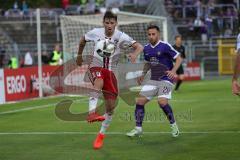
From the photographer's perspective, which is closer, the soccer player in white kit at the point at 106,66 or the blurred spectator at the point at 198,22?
the soccer player in white kit at the point at 106,66

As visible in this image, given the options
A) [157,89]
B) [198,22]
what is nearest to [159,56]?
[157,89]

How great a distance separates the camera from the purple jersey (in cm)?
1292

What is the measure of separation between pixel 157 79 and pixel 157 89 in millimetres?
206

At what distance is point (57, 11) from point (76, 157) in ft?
138

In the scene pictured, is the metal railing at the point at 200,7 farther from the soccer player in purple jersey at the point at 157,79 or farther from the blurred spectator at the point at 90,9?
the soccer player in purple jersey at the point at 157,79

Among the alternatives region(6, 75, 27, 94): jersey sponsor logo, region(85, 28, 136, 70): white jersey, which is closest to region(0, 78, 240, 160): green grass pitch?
region(85, 28, 136, 70): white jersey

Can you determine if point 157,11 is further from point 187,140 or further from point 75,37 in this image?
point 187,140

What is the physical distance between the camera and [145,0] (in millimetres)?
49344

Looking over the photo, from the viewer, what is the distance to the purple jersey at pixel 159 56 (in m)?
12.9

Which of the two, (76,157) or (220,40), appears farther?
(220,40)

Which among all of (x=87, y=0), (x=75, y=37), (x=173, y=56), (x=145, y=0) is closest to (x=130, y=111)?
(x=173, y=56)

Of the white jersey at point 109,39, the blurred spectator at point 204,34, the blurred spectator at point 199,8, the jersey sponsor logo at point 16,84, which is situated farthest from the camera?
the blurred spectator at point 199,8

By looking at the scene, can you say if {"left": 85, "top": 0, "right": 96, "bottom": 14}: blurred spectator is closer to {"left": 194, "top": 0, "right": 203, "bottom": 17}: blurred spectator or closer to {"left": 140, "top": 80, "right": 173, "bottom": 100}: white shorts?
{"left": 194, "top": 0, "right": 203, "bottom": 17}: blurred spectator

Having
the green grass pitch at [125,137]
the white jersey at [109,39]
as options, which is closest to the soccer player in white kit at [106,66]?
the white jersey at [109,39]
